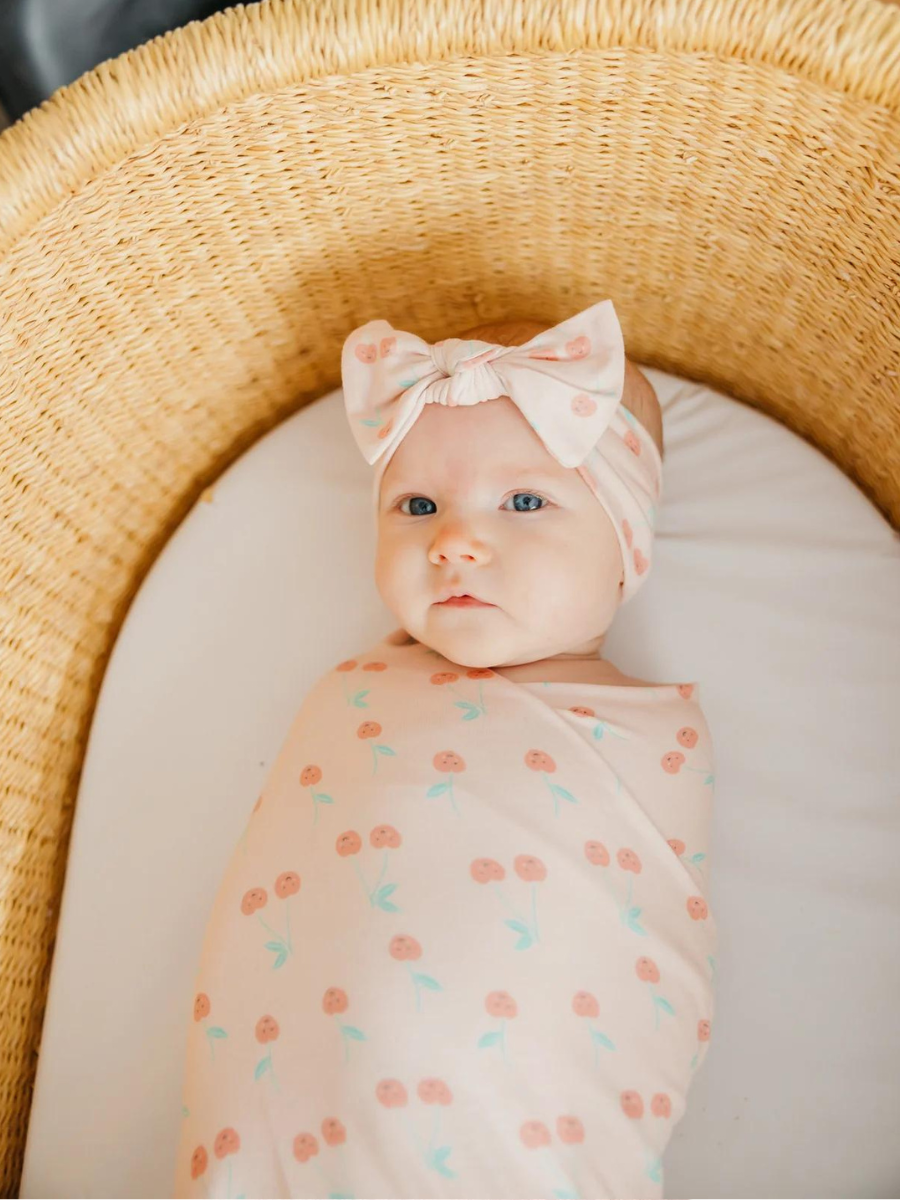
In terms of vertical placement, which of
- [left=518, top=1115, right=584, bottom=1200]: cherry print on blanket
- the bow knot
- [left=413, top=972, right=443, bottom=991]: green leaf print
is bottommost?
[left=518, top=1115, right=584, bottom=1200]: cherry print on blanket

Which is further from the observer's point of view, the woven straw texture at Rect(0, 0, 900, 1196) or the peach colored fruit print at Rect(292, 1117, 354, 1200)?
the woven straw texture at Rect(0, 0, 900, 1196)

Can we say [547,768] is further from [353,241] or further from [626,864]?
[353,241]

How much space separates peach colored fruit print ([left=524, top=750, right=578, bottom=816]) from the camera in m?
0.95

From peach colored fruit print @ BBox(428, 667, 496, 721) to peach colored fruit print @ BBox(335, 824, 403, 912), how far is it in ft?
0.42

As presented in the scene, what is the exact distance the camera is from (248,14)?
0.96 m

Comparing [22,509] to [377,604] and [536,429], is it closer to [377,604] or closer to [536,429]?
[377,604]

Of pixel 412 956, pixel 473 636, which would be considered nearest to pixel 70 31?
pixel 473 636

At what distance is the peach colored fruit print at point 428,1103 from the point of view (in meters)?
0.82

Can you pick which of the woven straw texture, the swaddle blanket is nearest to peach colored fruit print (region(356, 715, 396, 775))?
A: the swaddle blanket

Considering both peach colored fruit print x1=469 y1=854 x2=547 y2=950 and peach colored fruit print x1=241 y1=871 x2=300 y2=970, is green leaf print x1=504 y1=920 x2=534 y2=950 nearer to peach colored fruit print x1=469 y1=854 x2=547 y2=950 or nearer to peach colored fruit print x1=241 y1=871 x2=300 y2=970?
peach colored fruit print x1=469 y1=854 x2=547 y2=950

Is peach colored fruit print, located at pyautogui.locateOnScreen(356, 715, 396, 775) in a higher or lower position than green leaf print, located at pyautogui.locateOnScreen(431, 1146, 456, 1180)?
higher

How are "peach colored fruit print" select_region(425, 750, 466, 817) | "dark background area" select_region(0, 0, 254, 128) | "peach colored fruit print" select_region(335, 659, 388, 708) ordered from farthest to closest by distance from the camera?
"dark background area" select_region(0, 0, 254, 128) < "peach colored fruit print" select_region(335, 659, 388, 708) < "peach colored fruit print" select_region(425, 750, 466, 817)

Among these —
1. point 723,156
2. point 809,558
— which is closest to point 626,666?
point 809,558

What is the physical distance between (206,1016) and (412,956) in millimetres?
204
